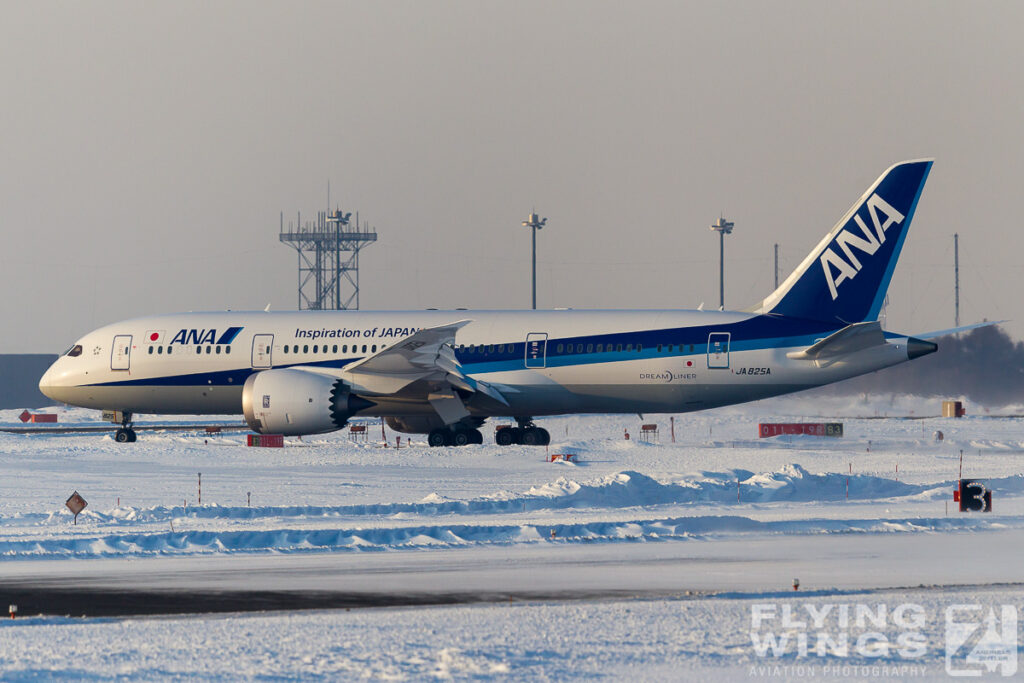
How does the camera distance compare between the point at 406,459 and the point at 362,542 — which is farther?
the point at 406,459

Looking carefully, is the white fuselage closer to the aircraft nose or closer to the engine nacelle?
the aircraft nose

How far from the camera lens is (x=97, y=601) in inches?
571

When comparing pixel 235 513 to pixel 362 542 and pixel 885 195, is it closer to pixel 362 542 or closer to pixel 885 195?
pixel 362 542

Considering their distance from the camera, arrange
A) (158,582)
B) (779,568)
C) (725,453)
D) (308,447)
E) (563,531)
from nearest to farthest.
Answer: (158,582) → (779,568) → (563,531) → (725,453) → (308,447)

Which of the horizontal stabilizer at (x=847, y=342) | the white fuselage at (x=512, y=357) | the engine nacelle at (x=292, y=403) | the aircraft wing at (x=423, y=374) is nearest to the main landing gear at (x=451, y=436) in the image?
the white fuselage at (x=512, y=357)

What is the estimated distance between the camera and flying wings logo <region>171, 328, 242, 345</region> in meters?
40.3

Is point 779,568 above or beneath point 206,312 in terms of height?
beneath

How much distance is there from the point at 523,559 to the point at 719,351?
64.0ft

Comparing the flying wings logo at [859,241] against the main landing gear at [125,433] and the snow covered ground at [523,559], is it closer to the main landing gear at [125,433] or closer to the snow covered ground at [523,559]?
A: the snow covered ground at [523,559]

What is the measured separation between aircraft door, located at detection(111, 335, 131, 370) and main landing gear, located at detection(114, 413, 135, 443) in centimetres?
225

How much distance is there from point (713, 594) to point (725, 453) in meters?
25.0

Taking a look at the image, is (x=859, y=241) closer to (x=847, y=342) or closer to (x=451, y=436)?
(x=847, y=342)

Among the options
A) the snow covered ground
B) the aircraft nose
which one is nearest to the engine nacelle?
the snow covered ground

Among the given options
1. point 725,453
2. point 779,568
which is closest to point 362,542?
point 779,568
